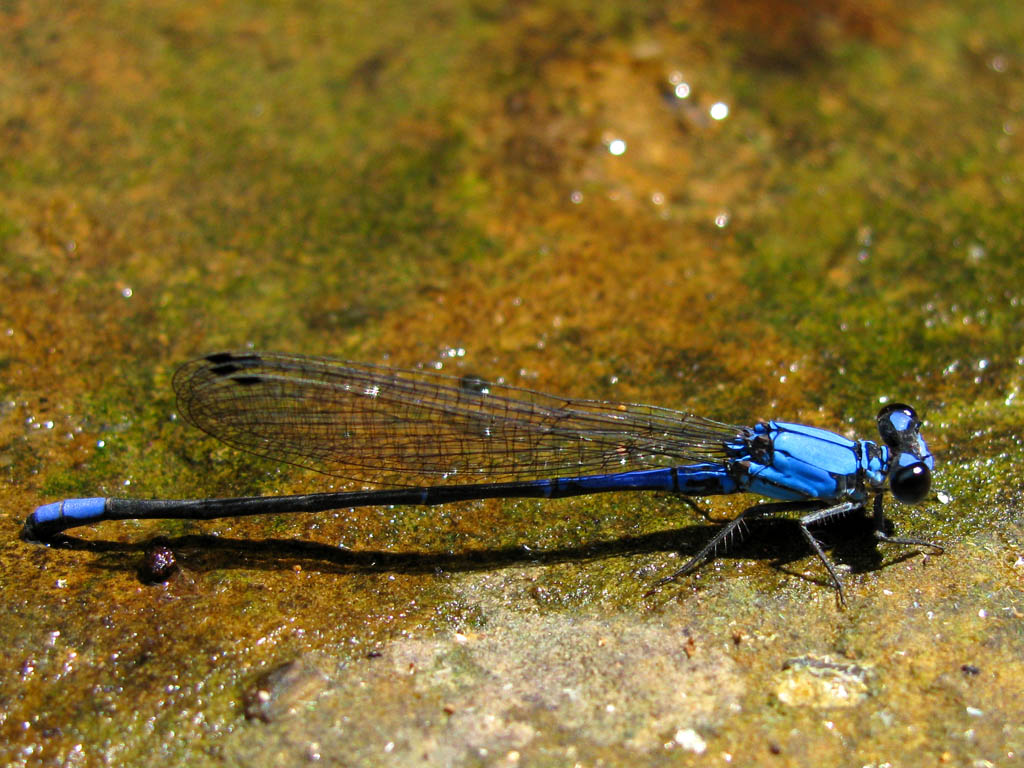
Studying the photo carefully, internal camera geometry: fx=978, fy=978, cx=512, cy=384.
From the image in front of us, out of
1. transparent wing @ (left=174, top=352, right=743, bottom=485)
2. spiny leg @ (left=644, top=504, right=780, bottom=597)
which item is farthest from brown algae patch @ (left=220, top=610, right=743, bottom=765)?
transparent wing @ (left=174, top=352, right=743, bottom=485)

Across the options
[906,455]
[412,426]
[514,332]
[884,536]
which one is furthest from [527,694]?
[514,332]

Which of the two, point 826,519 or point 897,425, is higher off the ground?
point 897,425

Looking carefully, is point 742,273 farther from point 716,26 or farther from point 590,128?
point 716,26

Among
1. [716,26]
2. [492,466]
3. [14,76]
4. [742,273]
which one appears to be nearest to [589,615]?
[492,466]

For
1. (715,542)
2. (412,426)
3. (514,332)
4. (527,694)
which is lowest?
(527,694)

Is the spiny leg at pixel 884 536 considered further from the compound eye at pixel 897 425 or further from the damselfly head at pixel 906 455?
the compound eye at pixel 897 425

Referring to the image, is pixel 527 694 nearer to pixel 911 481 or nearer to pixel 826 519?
pixel 826 519

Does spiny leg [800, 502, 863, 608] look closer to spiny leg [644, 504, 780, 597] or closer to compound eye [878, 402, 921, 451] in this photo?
spiny leg [644, 504, 780, 597]
